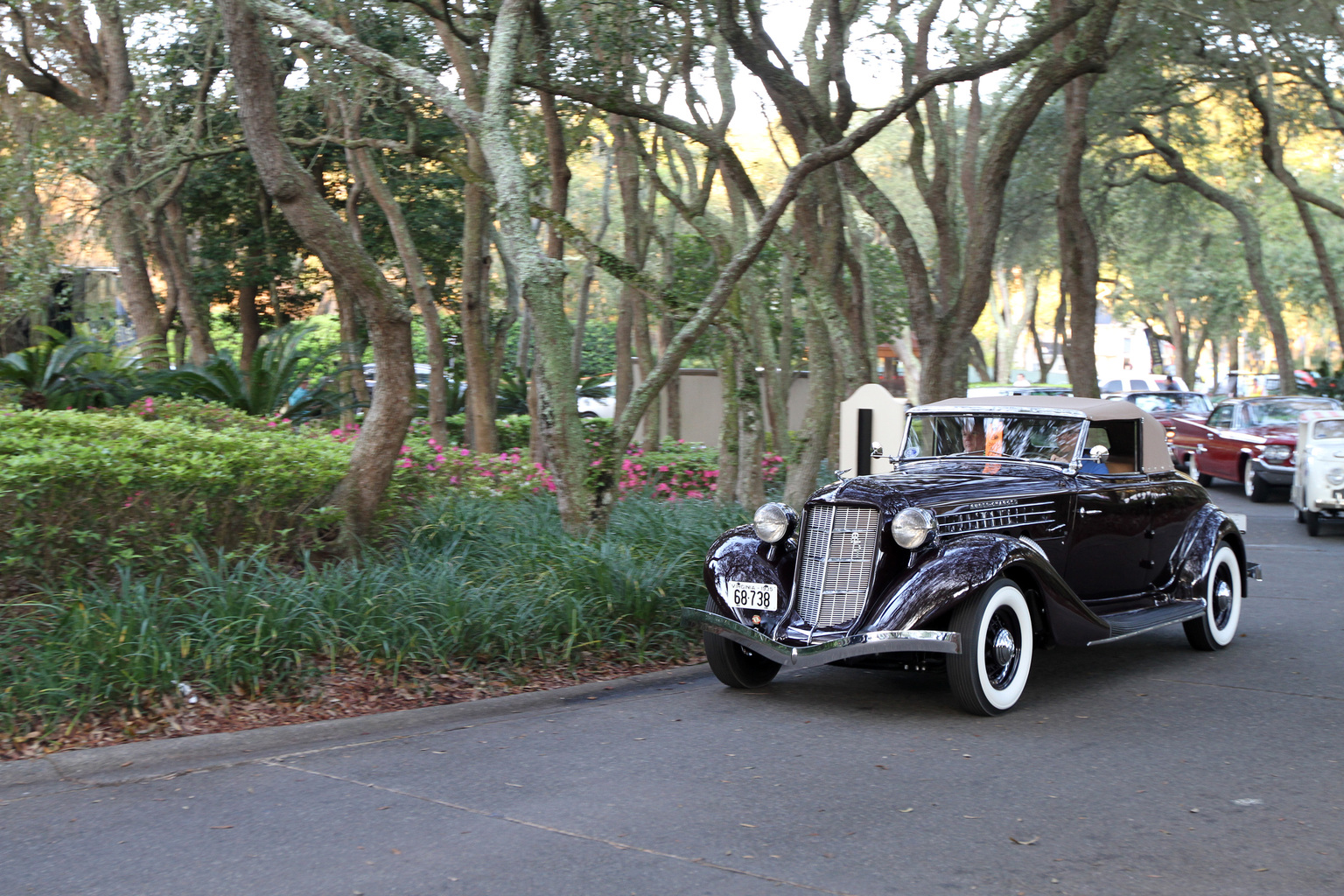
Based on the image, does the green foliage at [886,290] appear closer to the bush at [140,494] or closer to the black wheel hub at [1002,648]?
the bush at [140,494]

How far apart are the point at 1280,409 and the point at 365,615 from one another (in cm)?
1825

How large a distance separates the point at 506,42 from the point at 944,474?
4.88m

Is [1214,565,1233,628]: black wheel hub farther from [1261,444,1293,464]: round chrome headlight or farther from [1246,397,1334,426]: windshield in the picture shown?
[1246,397,1334,426]: windshield

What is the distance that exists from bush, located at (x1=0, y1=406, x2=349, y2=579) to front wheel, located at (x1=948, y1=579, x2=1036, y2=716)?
4469mm

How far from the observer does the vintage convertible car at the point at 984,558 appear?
21.5 ft

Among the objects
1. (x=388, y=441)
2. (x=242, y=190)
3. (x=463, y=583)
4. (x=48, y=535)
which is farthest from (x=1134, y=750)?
(x=242, y=190)

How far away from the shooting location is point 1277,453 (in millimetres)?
19188

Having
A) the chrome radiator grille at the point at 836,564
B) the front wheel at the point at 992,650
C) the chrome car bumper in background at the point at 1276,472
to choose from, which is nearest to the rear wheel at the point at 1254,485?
the chrome car bumper in background at the point at 1276,472

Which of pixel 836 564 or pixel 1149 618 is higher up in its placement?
pixel 836 564

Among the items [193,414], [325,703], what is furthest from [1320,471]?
[193,414]

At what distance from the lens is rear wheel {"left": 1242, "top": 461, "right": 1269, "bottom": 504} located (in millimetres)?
19562

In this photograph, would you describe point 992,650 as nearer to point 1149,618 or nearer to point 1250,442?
point 1149,618

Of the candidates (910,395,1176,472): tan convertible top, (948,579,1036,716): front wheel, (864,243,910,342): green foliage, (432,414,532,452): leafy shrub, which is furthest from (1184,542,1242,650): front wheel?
(864,243,910,342): green foliage

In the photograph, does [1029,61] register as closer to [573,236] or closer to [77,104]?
[573,236]
